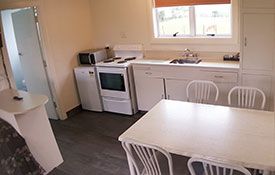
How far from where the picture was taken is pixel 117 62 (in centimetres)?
458

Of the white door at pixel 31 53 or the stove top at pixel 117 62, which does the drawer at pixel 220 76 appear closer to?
the stove top at pixel 117 62

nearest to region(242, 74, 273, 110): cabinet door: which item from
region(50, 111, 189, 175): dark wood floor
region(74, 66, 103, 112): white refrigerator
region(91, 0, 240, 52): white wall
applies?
region(91, 0, 240, 52): white wall

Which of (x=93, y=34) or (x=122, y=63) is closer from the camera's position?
(x=122, y=63)

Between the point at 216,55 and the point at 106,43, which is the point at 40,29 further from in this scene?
the point at 216,55

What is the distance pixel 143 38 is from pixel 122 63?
57 centimetres

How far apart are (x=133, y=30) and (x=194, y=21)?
1.04 m

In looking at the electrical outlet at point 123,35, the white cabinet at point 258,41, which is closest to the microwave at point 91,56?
the electrical outlet at point 123,35

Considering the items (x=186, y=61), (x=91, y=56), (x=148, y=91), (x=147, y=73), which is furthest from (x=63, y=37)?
(x=186, y=61)

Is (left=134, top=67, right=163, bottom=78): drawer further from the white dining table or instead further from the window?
the white dining table

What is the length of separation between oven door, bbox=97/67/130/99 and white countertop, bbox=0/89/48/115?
4.89ft

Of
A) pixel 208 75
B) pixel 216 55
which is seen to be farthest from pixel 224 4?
pixel 208 75

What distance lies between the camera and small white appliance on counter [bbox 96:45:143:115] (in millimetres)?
4391

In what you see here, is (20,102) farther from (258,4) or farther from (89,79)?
(258,4)

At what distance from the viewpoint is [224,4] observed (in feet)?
Result: 12.7
